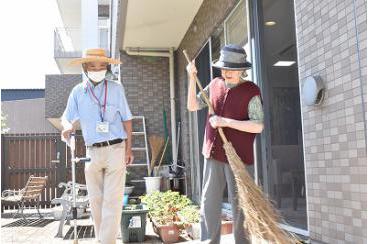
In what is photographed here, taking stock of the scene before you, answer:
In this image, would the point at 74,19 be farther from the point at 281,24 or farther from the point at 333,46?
the point at 333,46

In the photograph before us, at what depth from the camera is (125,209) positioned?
15.5 feet

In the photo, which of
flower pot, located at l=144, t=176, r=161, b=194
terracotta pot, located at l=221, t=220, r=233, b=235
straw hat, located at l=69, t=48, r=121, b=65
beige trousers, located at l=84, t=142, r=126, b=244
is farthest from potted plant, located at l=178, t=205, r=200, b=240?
flower pot, located at l=144, t=176, r=161, b=194

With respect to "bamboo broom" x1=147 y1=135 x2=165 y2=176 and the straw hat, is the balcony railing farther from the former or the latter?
the straw hat

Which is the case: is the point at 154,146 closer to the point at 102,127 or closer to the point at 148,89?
the point at 148,89

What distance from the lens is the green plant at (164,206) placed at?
16.0 ft

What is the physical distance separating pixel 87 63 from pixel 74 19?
15.4 m

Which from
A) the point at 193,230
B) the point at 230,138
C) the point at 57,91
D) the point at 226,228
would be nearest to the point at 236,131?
the point at 230,138

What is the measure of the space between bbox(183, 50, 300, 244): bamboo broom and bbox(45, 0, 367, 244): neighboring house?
52 cm

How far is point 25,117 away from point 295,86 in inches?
922

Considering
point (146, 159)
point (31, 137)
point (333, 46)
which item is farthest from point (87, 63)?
point (31, 137)

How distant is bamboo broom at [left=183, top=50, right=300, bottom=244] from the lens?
93.5 inches

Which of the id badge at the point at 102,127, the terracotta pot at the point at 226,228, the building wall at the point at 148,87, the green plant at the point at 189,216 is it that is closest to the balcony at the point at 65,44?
the building wall at the point at 148,87

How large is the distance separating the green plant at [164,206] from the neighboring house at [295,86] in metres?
1.19

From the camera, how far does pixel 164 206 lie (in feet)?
16.8
